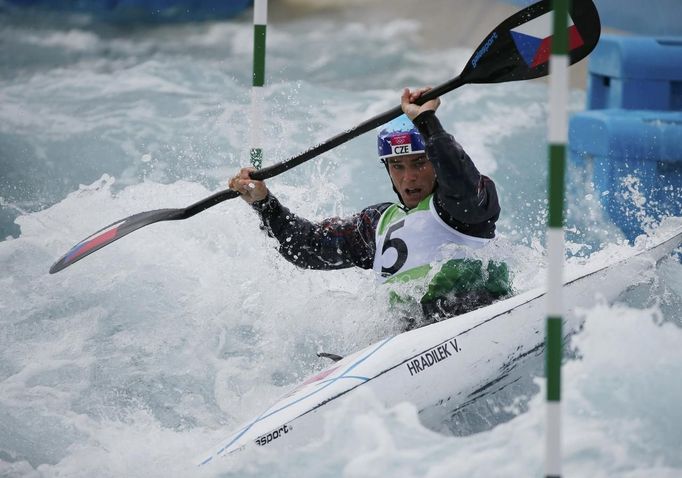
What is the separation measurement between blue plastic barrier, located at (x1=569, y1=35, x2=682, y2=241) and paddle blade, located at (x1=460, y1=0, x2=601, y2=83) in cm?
243

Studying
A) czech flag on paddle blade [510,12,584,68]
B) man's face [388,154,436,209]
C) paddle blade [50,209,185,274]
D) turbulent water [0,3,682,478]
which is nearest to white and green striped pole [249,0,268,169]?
paddle blade [50,209,185,274]

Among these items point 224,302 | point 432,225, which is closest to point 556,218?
point 432,225

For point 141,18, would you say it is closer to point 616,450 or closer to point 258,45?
point 258,45

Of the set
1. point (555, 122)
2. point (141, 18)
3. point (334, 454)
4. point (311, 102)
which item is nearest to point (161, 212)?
point (334, 454)

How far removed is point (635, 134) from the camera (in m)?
5.89

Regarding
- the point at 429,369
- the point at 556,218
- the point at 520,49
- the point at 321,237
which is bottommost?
the point at 429,369

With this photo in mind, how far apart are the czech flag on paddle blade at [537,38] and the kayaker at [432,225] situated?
40 centimetres

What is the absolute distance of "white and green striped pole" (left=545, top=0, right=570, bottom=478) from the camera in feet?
7.41

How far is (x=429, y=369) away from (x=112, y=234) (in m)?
1.75

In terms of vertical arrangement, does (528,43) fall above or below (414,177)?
above

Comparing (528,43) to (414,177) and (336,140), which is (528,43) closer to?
(414,177)

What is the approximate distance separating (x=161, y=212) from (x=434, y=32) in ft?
26.4

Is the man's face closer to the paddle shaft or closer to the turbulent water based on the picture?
the paddle shaft

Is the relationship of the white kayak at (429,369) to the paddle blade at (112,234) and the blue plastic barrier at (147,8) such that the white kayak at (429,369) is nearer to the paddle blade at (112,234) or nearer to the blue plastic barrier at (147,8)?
the paddle blade at (112,234)
